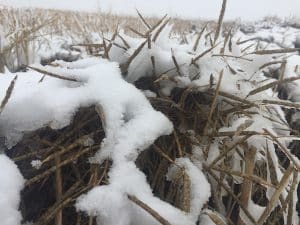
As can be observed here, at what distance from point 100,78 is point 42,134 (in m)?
0.15

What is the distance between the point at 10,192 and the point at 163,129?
27cm

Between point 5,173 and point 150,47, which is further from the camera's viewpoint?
point 150,47

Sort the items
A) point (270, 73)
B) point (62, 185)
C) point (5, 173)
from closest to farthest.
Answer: point (5, 173) < point (62, 185) < point (270, 73)

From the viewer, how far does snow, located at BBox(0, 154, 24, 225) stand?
2.04 ft

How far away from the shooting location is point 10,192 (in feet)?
2.09

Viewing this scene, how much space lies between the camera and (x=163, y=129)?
2.48 feet

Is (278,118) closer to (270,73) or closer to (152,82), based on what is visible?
(152,82)

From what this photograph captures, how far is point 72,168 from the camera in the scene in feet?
2.47

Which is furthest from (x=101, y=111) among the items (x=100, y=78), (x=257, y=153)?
(x=257, y=153)

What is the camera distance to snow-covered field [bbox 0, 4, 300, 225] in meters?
0.68

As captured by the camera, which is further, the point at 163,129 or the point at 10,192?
the point at 163,129

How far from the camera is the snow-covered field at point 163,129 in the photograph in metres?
0.68

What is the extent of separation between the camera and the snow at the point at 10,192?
2.04ft

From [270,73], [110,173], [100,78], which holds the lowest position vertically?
[270,73]
